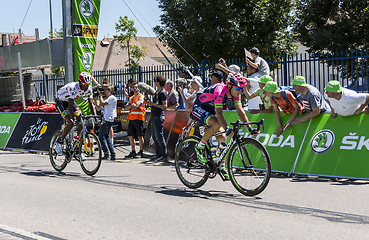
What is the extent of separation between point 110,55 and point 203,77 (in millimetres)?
52554

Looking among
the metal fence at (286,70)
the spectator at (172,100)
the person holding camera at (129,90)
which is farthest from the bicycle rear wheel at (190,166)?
the metal fence at (286,70)

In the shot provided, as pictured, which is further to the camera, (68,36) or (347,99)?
(68,36)

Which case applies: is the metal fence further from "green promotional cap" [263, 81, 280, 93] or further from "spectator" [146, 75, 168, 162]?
"green promotional cap" [263, 81, 280, 93]

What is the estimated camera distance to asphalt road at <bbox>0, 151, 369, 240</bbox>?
19.1 feet

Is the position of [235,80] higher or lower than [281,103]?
higher

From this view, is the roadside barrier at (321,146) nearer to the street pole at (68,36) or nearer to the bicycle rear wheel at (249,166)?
the bicycle rear wheel at (249,166)

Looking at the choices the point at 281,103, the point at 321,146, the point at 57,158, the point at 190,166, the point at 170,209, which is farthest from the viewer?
the point at 57,158

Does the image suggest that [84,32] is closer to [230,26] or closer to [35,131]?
[35,131]

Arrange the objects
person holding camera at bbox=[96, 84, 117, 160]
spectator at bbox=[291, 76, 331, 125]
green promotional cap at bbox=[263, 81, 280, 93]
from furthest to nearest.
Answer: person holding camera at bbox=[96, 84, 117, 160], green promotional cap at bbox=[263, 81, 280, 93], spectator at bbox=[291, 76, 331, 125]

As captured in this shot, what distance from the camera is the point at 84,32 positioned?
15703mm

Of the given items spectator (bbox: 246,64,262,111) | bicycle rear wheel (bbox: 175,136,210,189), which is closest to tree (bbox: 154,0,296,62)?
spectator (bbox: 246,64,262,111)

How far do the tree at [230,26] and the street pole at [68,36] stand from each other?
18.6 m

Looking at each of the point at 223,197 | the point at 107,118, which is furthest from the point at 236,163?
→ the point at 107,118

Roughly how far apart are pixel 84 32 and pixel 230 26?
751 inches
